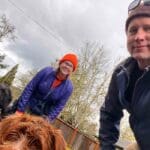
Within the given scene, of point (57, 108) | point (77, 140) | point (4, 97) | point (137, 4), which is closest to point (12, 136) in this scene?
Answer: point (137, 4)

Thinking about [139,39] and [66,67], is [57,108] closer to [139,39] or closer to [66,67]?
[66,67]

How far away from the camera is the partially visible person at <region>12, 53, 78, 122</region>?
6383 mm

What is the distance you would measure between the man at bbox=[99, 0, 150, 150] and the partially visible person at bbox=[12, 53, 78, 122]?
291 centimetres

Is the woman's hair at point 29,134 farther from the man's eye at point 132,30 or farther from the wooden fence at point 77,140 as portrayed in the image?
the wooden fence at point 77,140

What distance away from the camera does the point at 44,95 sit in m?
6.46

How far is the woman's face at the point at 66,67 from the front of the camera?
6.33m

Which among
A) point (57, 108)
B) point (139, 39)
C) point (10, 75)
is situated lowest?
point (139, 39)

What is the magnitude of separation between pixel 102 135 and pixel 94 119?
130ft

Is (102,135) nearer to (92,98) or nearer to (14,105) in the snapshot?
(14,105)

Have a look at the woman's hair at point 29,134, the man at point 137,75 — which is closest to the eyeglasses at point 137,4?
the man at point 137,75

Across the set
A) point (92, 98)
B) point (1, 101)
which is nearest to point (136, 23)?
point (1, 101)

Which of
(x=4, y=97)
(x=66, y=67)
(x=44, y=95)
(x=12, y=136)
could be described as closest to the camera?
(x=12, y=136)

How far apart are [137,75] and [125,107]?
27 cm

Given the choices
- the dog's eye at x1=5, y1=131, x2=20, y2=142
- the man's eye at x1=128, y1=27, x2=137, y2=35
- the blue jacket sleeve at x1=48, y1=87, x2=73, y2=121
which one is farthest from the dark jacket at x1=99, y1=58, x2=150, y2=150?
the blue jacket sleeve at x1=48, y1=87, x2=73, y2=121
